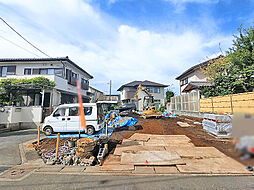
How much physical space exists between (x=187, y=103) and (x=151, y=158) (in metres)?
13.4

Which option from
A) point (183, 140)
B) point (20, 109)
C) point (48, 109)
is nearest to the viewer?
point (183, 140)

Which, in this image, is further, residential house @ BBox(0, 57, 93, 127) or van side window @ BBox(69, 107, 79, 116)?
residential house @ BBox(0, 57, 93, 127)

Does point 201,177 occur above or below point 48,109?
below

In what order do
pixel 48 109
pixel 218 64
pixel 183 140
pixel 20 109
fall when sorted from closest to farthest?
pixel 183 140 < pixel 20 109 < pixel 48 109 < pixel 218 64

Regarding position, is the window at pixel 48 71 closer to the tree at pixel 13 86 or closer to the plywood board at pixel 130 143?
the tree at pixel 13 86

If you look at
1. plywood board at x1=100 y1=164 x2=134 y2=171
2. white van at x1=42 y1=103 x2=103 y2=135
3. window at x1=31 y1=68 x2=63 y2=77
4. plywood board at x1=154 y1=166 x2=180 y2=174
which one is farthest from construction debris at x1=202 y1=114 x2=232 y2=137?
window at x1=31 y1=68 x2=63 y2=77

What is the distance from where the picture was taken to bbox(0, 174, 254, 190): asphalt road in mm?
3223

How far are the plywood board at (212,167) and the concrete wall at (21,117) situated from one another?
37.2 ft

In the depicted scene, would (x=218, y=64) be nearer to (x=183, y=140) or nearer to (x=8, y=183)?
(x=183, y=140)

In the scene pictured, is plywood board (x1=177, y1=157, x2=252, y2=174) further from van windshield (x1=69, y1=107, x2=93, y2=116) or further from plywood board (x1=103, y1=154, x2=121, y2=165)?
van windshield (x1=69, y1=107, x2=93, y2=116)

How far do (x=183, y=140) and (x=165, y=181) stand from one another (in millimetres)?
3309

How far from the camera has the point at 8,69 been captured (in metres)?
16.2

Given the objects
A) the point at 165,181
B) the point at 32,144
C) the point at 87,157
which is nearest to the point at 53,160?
the point at 87,157

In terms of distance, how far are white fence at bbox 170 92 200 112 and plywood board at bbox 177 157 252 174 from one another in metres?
10.4
